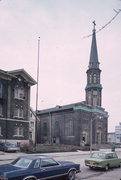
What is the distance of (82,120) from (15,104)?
22225 mm

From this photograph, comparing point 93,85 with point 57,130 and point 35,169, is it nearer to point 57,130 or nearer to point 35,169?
point 57,130

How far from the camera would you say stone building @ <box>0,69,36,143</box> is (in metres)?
44.6

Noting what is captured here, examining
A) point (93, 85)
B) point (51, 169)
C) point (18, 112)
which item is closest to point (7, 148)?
point (18, 112)

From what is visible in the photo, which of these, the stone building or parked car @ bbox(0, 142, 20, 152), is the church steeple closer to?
the stone building

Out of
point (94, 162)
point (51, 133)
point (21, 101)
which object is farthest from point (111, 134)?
point (94, 162)

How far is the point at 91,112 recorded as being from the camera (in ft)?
220

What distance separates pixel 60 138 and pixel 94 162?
162 ft

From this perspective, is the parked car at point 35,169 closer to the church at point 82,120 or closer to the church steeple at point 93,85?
the church at point 82,120

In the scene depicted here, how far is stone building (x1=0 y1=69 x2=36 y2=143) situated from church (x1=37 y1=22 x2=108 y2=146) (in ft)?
58.1

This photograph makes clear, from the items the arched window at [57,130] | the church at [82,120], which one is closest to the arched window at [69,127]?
the church at [82,120]

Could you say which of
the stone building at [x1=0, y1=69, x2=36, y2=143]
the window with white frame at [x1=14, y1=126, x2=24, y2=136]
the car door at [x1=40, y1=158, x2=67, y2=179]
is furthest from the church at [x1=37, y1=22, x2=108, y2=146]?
the car door at [x1=40, y1=158, x2=67, y2=179]

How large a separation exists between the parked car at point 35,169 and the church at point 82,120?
159 feet

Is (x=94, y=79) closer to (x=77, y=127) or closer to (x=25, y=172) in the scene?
(x=77, y=127)

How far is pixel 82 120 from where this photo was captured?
63781 mm
